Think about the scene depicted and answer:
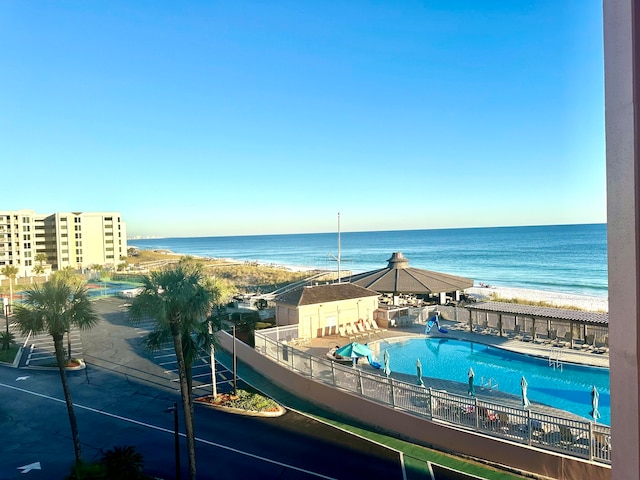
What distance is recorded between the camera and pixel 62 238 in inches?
3233

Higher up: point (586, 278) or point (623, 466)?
point (623, 466)

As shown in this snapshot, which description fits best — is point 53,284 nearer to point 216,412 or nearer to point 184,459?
point 184,459

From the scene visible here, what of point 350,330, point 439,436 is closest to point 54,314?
point 439,436

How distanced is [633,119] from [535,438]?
31.9ft

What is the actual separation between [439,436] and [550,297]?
139 ft

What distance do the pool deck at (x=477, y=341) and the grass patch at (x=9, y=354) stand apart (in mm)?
14002

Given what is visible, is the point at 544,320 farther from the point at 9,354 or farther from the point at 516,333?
the point at 9,354

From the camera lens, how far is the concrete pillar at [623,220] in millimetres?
3332

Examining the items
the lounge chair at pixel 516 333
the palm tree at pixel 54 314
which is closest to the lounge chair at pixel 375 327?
the lounge chair at pixel 516 333

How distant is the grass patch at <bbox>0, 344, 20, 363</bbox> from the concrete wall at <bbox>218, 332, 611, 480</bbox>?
13.7 meters

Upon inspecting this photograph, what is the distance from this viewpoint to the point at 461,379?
17.3 m

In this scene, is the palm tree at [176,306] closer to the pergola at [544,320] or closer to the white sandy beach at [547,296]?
the pergola at [544,320]

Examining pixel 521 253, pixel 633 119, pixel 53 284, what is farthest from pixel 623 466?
pixel 521 253

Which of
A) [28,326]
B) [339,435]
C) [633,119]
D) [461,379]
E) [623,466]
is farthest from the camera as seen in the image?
[461,379]
